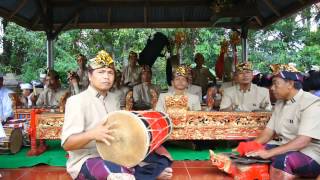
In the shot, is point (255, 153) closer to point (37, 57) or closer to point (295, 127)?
point (295, 127)

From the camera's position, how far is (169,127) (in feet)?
11.6

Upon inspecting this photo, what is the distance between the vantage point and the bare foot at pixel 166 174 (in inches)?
141

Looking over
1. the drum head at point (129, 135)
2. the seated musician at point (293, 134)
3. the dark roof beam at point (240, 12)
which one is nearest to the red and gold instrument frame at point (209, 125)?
the seated musician at point (293, 134)

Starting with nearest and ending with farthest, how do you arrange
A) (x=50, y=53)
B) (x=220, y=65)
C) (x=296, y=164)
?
(x=296, y=164) → (x=220, y=65) → (x=50, y=53)

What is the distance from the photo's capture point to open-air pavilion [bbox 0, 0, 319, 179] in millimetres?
7289

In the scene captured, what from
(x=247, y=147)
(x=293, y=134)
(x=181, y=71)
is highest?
(x=181, y=71)

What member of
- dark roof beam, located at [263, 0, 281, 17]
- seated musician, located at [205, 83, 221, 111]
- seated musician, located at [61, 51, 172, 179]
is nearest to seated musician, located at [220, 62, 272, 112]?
seated musician, located at [205, 83, 221, 111]

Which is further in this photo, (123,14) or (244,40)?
(123,14)

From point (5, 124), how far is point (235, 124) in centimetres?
294

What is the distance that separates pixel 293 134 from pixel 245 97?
1799mm

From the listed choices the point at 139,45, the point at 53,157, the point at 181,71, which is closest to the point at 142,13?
the point at 139,45

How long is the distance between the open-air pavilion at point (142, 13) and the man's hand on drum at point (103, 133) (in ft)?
14.2

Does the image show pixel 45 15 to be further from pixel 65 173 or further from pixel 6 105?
pixel 65 173

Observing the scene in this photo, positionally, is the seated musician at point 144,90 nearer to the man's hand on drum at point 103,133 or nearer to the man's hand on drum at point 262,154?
the man's hand on drum at point 262,154
